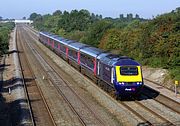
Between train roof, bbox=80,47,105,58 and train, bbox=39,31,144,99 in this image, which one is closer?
train, bbox=39,31,144,99

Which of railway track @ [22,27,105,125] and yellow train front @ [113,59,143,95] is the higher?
yellow train front @ [113,59,143,95]

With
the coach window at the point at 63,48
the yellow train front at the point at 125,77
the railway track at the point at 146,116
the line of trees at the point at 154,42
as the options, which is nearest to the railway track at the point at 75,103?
the railway track at the point at 146,116

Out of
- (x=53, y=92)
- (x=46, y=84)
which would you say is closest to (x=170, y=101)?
(x=53, y=92)

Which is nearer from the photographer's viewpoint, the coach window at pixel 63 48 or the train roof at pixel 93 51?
the train roof at pixel 93 51

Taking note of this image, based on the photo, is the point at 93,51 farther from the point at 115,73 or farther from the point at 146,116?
the point at 146,116

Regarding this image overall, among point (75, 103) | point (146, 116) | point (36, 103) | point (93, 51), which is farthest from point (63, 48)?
point (146, 116)

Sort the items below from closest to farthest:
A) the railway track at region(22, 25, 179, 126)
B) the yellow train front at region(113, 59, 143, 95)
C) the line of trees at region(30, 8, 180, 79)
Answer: the railway track at region(22, 25, 179, 126), the yellow train front at region(113, 59, 143, 95), the line of trees at region(30, 8, 180, 79)

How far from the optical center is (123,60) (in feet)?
92.4

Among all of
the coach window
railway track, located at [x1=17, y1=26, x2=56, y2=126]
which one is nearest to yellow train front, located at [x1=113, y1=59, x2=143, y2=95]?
railway track, located at [x1=17, y1=26, x2=56, y2=126]

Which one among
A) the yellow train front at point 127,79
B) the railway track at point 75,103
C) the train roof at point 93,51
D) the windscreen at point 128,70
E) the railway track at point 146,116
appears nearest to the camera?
the railway track at point 146,116

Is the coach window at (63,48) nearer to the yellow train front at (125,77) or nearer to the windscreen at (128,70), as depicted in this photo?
the yellow train front at (125,77)

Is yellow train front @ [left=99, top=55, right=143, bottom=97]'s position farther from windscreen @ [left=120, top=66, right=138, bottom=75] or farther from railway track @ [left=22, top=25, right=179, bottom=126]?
railway track @ [left=22, top=25, right=179, bottom=126]

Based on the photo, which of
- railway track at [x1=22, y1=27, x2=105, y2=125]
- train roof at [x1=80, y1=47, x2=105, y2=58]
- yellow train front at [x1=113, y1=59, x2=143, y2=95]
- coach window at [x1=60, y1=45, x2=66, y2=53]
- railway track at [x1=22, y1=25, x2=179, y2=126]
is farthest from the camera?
coach window at [x1=60, y1=45, x2=66, y2=53]

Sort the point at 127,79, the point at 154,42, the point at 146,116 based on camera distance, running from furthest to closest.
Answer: the point at 154,42
the point at 127,79
the point at 146,116
